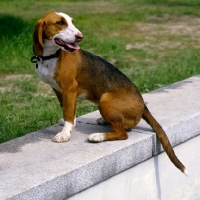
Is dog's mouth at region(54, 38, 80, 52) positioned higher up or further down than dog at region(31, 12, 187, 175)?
higher up

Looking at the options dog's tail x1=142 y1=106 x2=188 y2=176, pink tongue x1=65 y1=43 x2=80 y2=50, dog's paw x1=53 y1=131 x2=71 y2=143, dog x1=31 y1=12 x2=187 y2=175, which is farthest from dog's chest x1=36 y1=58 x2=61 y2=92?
dog's tail x1=142 y1=106 x2=188 y2=176

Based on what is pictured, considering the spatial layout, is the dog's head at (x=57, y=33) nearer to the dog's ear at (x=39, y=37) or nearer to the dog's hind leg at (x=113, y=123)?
the dog's ear at (x=39, y=37)

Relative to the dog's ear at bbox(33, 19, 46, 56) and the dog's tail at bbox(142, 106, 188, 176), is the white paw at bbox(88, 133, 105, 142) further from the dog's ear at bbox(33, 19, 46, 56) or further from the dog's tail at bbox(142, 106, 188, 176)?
the dog's ear at bbox(33, 19, 46, 56)

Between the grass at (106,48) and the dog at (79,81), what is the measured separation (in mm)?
891

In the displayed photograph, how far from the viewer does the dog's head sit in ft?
12.3

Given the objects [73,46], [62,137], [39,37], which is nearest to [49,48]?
[39,37]

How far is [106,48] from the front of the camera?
9.37m

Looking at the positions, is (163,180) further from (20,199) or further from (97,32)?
(97,32)

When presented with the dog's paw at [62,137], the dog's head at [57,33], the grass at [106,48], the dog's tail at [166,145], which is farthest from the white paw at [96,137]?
the grass at [106,48]

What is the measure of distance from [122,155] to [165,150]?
379mm

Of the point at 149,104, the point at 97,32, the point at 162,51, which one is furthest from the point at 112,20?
the point at 149,104

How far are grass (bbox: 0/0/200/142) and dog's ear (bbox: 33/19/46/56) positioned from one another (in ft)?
3.23

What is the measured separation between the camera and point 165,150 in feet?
12.8

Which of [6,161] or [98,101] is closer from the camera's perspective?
[6,161]
